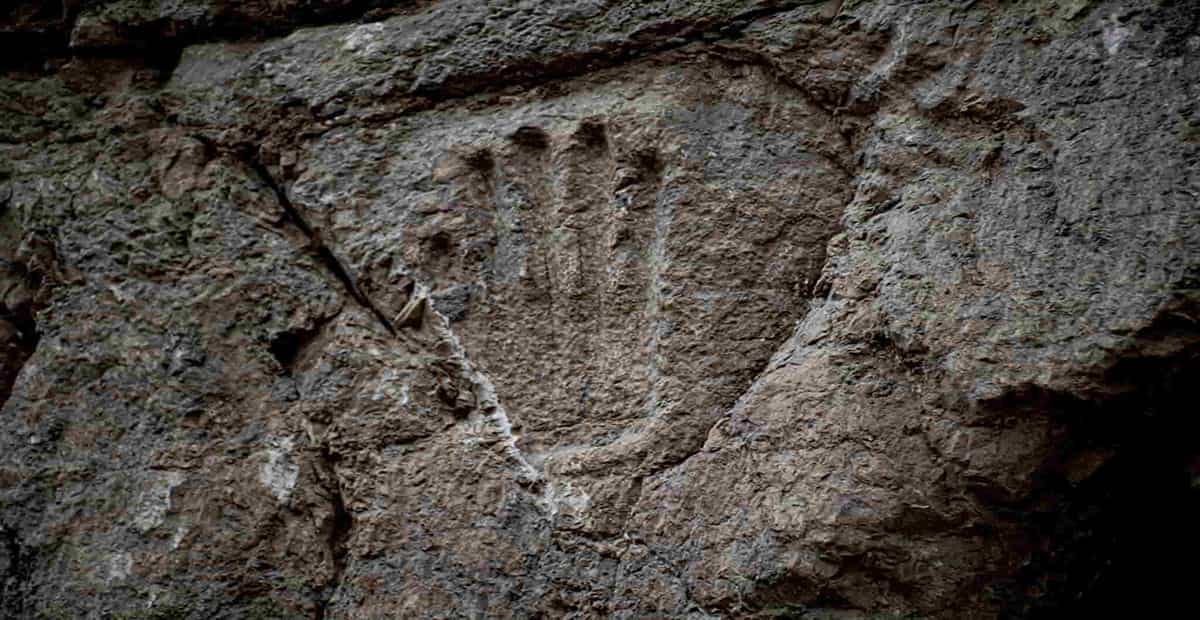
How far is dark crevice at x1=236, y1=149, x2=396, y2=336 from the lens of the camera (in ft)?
4.87

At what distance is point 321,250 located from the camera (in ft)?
5.04

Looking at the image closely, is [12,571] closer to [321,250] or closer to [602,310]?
[321,250]

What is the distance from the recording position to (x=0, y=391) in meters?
1.60

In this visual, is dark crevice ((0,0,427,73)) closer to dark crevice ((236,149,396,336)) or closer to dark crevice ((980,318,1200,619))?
dark crevice ((236,149,396,336))

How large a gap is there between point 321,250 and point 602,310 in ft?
1.42

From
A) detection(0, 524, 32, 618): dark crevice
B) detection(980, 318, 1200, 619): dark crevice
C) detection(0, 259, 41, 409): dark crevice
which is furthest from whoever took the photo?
detection(0, 259, 41, 409): dark crevice

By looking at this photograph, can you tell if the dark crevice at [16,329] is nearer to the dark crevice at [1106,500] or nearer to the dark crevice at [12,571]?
the dark crevice at [12,571]

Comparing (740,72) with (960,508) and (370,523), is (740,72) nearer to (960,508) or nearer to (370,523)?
(960,508)

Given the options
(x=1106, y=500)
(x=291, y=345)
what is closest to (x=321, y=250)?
(x=291, y=345)

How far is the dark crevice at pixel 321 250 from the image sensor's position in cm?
148

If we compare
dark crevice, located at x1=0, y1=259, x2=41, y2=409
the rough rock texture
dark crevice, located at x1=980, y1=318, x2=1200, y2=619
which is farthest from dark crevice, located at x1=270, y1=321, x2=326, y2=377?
dark crevice, located at x1=980, y1=318, x2=1200, y2=619

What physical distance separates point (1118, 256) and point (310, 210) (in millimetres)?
1043

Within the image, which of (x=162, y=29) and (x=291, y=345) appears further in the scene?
(x=162, y=29)

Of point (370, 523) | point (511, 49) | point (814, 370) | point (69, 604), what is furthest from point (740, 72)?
point (69, 604)
